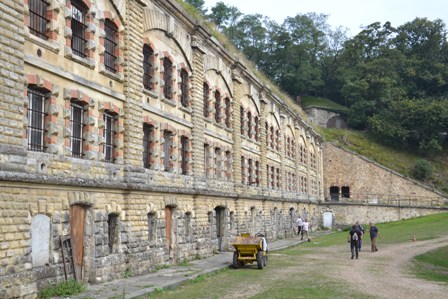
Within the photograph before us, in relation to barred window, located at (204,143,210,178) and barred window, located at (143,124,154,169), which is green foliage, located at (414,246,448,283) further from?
barred window, located at (143,124,154,169)

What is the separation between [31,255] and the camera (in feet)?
44.7

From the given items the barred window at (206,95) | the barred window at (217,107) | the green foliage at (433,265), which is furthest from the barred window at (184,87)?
the green foliage at (433,265)

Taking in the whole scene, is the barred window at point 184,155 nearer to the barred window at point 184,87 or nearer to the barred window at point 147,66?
the barred window at point 184,87

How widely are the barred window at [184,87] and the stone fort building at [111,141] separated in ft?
0.25

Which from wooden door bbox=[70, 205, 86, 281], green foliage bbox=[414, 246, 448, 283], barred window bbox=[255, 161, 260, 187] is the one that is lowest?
green foliage bbox=[414, 246, 448, 283]

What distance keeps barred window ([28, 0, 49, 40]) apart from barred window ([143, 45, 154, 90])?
6285mm

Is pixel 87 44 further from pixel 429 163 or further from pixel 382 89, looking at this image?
pixel 382 89

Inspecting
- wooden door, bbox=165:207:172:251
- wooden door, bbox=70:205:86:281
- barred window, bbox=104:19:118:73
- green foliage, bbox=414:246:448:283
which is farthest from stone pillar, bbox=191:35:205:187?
green foliage, bbox=414:246:448:283

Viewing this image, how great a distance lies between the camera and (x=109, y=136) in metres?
18.5

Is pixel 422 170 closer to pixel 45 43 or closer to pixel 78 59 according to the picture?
pixel 78 59

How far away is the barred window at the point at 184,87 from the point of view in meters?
25.0

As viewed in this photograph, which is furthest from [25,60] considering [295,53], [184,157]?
[295,53]

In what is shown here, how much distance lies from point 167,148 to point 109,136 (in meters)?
4.81

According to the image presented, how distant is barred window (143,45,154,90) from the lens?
21.3 metres
